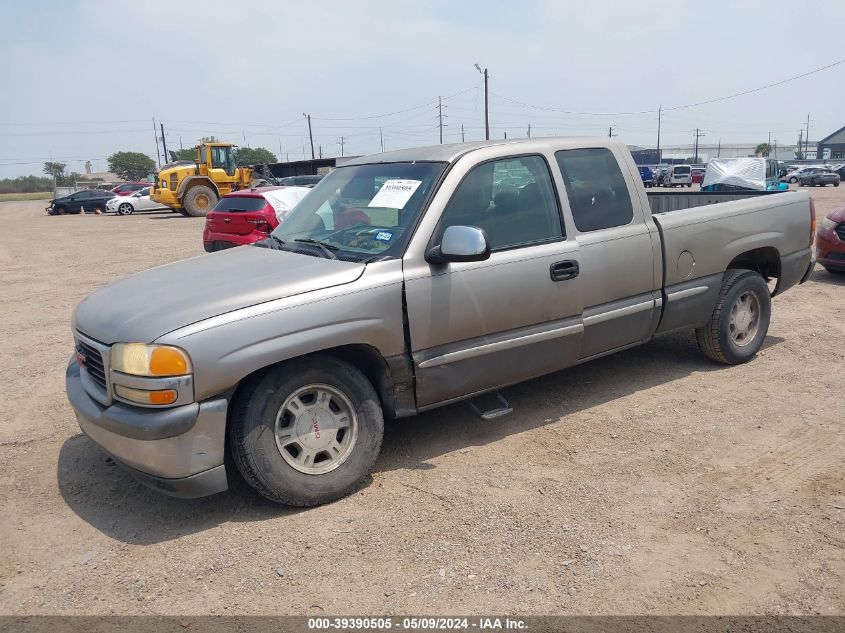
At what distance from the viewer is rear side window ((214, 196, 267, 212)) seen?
11180 millimetres

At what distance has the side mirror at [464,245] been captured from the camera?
3709mm

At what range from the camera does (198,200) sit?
29.4 metres

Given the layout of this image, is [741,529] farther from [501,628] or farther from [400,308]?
[400,308]

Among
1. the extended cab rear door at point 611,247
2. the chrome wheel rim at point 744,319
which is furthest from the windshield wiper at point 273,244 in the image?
the chrome wheel rim at point 744,319

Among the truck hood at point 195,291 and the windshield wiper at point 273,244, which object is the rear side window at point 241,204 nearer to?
the windshield wiper at point 273,244

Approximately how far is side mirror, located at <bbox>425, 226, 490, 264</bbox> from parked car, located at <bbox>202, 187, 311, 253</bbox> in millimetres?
7551

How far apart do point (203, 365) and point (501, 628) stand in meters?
1.74

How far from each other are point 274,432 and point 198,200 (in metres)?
28.0

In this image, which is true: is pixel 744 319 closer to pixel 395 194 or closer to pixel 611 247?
pixel 611 247

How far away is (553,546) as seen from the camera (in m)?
3.24

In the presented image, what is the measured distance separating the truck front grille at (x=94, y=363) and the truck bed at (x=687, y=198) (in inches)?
193

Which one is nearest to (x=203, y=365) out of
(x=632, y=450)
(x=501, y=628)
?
(x=501, y=628)

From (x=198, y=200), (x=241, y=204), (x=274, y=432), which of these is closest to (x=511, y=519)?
(x=274, y=432)

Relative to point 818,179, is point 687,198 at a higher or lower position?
higher
